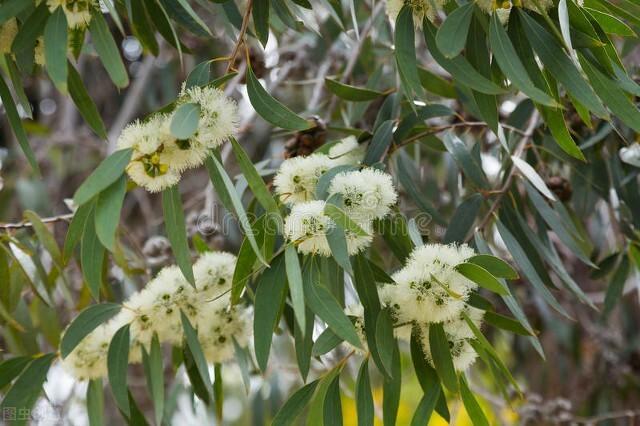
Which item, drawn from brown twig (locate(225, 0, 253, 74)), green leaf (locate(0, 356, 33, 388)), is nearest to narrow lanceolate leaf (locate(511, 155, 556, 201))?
brown twig (locate(225, 0, 253, 74))

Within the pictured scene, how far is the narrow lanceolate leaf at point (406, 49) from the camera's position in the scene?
3.87 ft

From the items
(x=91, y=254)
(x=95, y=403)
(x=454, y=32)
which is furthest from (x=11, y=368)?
(x=454, y=32)

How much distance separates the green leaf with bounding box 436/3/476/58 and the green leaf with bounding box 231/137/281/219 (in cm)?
31

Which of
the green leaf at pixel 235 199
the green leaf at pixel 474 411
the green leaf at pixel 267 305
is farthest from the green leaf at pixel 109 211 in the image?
the green leaf at pixel 474 411

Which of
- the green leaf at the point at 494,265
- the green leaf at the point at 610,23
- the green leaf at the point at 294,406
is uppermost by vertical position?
the green leaf at the point at 610,23

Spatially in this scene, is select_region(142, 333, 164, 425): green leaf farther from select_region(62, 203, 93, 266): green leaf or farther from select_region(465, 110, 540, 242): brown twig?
select_region(465, 110, 540, 242): brown twig

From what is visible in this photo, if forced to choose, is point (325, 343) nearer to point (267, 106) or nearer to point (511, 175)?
point (267, 106)

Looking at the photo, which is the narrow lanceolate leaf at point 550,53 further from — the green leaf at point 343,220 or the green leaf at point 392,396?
the green leaf at point 392,396

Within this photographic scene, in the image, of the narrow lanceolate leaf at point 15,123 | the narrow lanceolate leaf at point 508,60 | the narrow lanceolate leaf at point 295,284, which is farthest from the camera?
the narrow lanceolate leaf at point 15,123

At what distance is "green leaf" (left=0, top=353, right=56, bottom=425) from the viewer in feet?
4.34

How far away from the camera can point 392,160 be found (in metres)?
1.56

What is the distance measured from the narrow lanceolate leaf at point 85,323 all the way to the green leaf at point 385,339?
49 centimetres

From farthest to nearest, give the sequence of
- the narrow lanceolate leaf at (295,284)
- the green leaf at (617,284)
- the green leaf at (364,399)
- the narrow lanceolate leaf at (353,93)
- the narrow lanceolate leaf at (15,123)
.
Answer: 1. the green leaf at (617,284)
2. the narrow lanceolate leaf at (353,93)
3. the narrow lanceolate leaf at (15,123)
4. the green leaf at (364,399)
5. the narrow lanceolate leaf at (295,284)

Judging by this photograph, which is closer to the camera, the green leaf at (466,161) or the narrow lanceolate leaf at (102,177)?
the narrow lanceolate leaf at (102,177)
